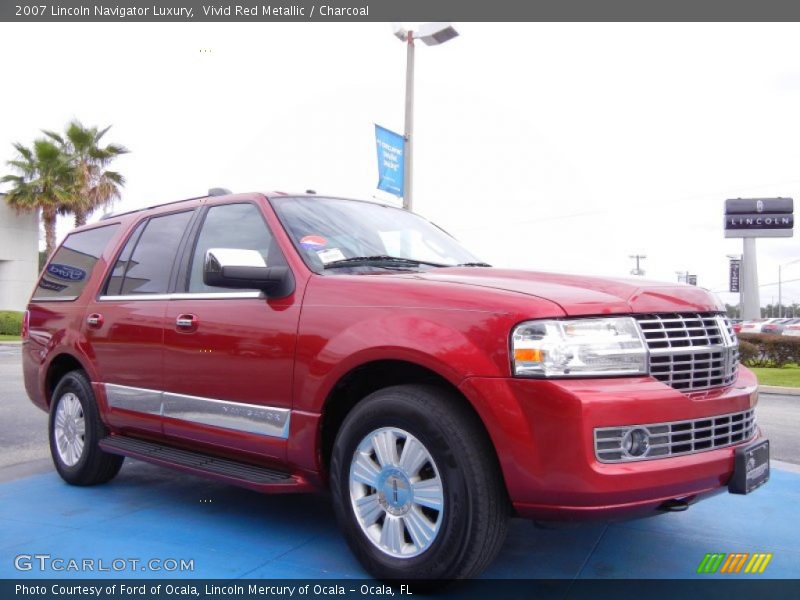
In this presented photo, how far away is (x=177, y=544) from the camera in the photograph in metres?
3.91

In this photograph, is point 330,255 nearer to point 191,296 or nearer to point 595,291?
point 191,296

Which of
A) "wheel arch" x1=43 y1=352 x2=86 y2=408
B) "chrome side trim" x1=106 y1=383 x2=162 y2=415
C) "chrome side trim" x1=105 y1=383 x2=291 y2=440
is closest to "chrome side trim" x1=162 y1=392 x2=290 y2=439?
"chrome side trim" x1=105 y1=383 x2=291 y2=440

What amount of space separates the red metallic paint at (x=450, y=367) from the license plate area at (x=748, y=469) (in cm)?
5

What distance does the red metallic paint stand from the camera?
2.90 m

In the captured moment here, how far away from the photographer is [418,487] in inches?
125

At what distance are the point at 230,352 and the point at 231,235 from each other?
0.81 m

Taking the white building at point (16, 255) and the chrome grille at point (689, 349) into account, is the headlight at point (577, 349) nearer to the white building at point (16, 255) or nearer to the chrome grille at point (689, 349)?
the chrome grille at point (689, 349)

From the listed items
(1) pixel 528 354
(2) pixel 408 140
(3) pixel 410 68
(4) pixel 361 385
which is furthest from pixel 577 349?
(3) pixel 410 68

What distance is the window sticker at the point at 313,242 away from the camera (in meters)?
4.07

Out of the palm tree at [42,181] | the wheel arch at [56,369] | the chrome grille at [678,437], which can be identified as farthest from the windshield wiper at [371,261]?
the palm tree at [42,181]

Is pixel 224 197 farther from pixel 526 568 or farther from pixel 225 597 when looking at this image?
pixel 526 568

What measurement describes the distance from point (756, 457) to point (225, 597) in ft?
7.81

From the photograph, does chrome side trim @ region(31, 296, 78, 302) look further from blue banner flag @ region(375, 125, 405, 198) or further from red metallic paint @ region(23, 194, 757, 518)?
blue banner flag @ region(375, 125, 405, 198)

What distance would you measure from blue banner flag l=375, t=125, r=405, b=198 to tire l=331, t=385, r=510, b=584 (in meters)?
9.60
